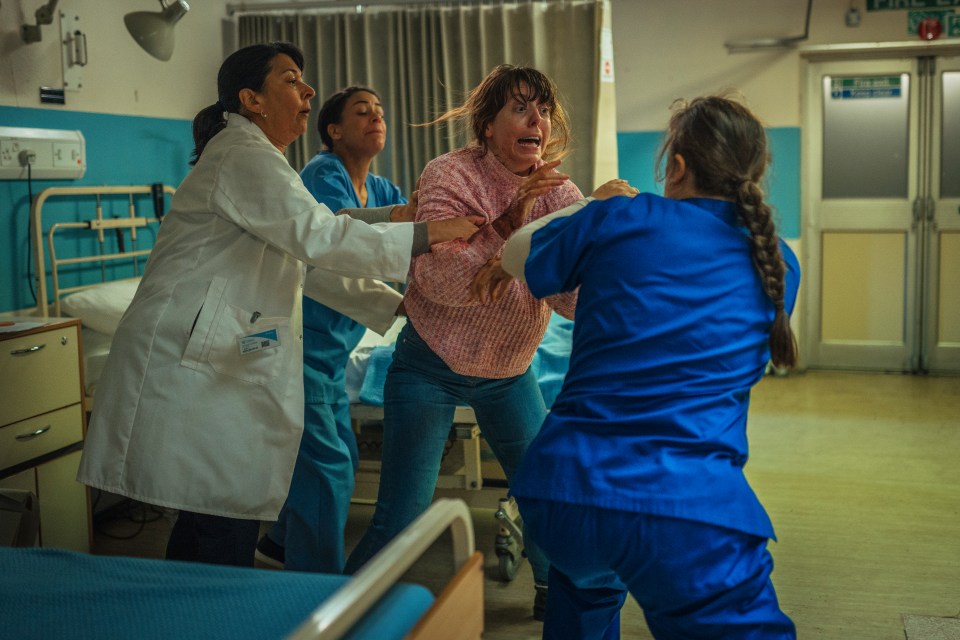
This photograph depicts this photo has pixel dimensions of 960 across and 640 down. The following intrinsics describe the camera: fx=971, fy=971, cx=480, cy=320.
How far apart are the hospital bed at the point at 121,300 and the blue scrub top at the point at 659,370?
1.48 m

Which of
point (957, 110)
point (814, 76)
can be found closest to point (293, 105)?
point (814, 76)

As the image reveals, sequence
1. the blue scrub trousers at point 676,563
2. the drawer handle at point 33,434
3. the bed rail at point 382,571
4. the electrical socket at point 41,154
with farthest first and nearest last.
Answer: the electrical socket at point 41,154, the drawer handle at point 33,434, the blue scrub trousers at point 676,563, the bed rail at point 382,571

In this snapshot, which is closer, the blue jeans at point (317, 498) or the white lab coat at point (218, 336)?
the white lab coat at point (218, 336)

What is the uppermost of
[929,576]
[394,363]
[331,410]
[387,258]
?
[387,258]

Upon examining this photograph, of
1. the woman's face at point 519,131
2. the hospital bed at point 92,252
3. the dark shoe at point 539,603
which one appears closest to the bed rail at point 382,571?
the woman's face at point 519,131

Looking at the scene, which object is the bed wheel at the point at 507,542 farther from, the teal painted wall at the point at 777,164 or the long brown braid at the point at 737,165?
the teal painted wall at the point at 777,164

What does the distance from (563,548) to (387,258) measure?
2.49ft

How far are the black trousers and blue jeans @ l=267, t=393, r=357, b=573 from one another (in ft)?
1.93

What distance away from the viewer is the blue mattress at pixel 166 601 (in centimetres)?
134

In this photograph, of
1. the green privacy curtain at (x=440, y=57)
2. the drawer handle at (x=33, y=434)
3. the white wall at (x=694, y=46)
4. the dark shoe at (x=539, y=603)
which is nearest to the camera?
the dark shoe at (x=539, y=603)

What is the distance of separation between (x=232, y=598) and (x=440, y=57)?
178 inches

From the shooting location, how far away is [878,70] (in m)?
5.84

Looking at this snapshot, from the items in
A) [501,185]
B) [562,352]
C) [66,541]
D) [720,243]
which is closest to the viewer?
[720,243]

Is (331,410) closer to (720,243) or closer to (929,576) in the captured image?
(720,243)
